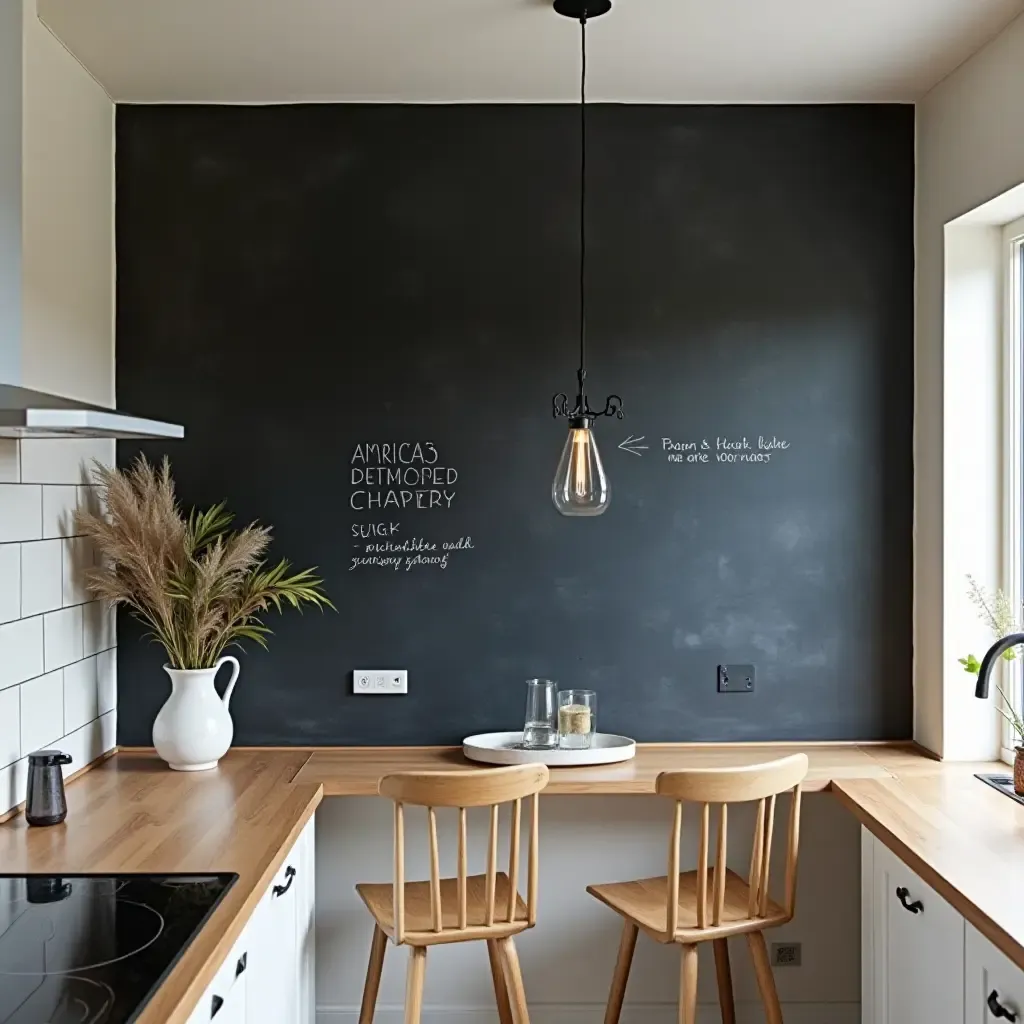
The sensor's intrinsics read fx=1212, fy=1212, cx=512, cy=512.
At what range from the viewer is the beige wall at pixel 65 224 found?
277cm

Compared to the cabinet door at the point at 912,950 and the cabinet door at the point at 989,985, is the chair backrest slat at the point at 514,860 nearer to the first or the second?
the cabinet door at the point at 912,950

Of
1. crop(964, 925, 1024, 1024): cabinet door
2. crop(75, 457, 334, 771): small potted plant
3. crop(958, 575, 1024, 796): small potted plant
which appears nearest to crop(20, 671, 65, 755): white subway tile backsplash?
crop(75, 457, 334, 771): small potted plant

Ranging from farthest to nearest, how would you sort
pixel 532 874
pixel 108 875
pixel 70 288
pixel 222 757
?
pixel 222 757 < pixel 70 288 < pixel 532 874 < pixel 108 875

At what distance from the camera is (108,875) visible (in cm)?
224

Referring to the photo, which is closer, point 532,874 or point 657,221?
point 532,874

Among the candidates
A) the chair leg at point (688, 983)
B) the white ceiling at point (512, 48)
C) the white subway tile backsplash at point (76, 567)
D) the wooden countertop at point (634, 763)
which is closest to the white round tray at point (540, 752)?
the wooden countertop at point (634, 763)

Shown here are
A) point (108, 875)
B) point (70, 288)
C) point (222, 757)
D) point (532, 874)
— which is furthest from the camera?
point (222, 757)

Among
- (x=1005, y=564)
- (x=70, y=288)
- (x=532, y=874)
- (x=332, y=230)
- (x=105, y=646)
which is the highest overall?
(x=332, y=230)

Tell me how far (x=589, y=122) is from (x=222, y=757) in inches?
80.8

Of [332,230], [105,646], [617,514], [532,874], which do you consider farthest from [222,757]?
[332,230]

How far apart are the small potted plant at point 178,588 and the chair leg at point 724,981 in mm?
1398

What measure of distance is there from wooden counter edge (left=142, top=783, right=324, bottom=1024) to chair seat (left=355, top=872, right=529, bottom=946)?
19.6 inches

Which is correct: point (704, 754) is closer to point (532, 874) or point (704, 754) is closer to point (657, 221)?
point (532, 874)

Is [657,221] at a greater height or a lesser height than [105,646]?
greater
